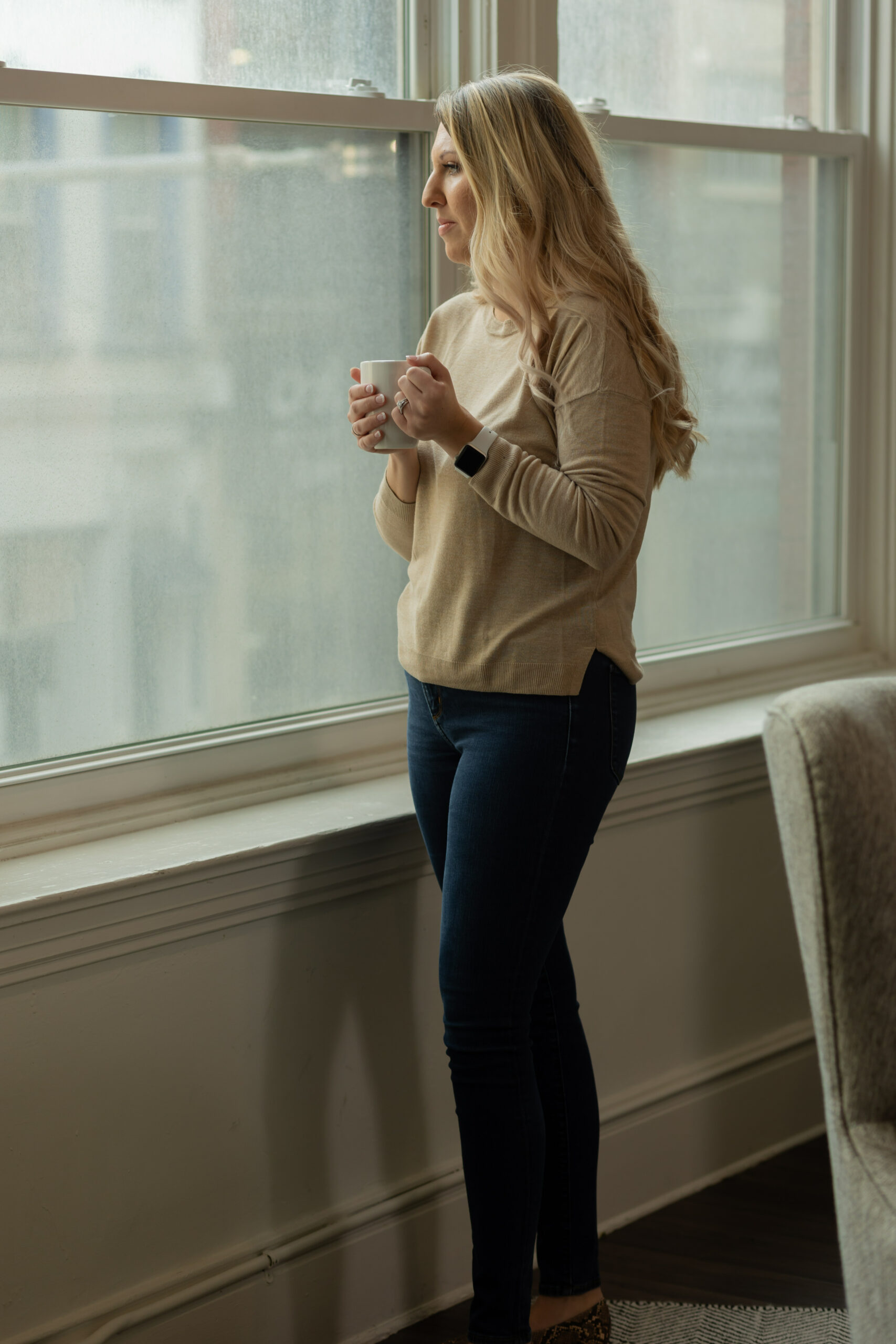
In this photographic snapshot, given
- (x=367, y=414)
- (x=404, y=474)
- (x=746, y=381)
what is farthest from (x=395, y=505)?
(x=746, y=381)

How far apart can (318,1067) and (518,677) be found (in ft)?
2.20

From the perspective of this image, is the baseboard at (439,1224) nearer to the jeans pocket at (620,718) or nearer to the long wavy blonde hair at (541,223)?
the jeans pocket at (620,718)

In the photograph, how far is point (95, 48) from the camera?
1.64 meters

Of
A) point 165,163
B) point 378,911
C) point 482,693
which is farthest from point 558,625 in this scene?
point 165,163

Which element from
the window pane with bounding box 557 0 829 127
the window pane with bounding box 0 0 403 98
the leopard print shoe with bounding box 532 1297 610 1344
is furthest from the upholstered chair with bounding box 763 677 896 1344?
the window pane with bounding box 557 0 829 127

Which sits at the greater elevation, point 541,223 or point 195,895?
point 541,223

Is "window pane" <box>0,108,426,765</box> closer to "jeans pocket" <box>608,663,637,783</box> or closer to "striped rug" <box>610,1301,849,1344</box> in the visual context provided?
"jeans pocket" <box>608,663,637,783</box>

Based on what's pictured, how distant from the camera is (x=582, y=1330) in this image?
167cm

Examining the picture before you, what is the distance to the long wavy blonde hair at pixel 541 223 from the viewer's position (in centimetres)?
145

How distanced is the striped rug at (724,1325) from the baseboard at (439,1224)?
0.74 feet

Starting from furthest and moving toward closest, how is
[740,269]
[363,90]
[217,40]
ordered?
[740,269] → [363,90] → [217,40]

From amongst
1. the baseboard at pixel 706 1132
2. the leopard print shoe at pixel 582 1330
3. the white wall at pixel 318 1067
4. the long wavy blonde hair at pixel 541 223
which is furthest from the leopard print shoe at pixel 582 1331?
the long wavy blonde hair at pixel 541 223

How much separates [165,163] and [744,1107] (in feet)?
5.90

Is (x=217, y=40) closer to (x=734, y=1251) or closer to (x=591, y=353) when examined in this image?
(x=591, y=353)
